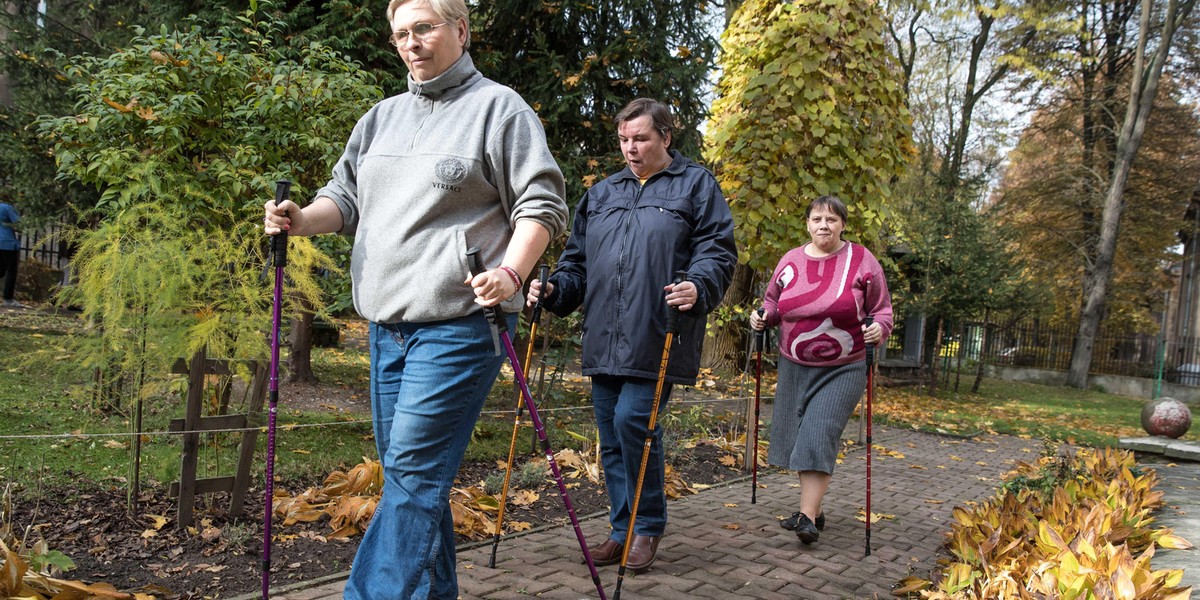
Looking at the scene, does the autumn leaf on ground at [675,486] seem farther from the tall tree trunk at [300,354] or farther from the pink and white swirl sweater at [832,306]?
the tall tree trunk at [300,354]

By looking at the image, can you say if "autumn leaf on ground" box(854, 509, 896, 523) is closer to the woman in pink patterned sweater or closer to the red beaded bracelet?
the woman in pink patterned sweater

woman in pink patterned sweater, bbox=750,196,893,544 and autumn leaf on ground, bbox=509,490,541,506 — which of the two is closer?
woman in pink patterned sweater, bbox=750,196,893,544

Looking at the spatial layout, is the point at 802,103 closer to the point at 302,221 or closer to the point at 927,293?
the point at 302,221

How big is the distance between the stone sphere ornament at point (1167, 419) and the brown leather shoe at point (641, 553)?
20.1ft

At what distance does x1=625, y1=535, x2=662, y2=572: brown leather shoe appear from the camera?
157 inches

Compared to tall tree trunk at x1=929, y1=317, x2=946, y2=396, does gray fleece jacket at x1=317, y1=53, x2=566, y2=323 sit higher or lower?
higher

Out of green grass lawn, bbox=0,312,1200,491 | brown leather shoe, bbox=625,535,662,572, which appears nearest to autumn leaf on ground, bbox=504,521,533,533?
green grass lawn, bbox=0,312,1200,491

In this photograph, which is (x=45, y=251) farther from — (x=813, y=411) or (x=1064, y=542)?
(x=1064, y=542)

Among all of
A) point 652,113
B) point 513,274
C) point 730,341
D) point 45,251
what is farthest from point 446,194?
point 45,251

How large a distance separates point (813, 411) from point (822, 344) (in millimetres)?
358

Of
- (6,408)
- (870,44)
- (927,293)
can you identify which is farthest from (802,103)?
(927,293)

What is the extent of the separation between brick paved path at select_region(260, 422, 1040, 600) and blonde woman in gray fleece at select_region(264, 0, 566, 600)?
108cm

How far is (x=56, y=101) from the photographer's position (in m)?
13.7

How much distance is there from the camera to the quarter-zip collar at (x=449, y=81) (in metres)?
2.69
